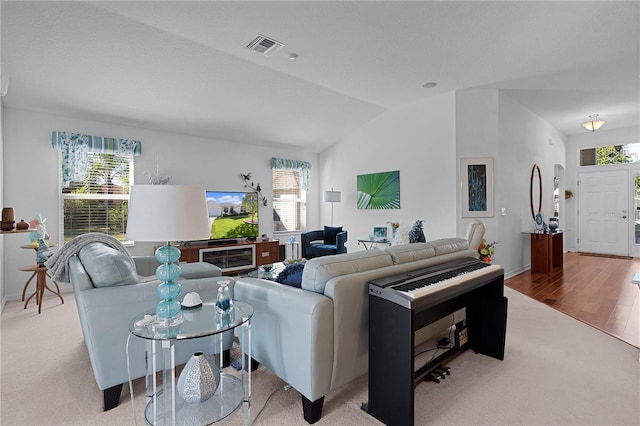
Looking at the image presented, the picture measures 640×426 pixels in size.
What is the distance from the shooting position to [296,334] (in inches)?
66.4

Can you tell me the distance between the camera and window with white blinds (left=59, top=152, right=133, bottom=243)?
4.45m

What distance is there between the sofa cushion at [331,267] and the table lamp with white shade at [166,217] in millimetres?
605

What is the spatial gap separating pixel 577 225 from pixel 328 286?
844 centimetres

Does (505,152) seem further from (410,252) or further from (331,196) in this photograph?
(410,252)

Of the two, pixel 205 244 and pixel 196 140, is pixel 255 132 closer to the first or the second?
pixel 196 140

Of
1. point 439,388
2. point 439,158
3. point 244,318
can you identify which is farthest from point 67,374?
point 439,158

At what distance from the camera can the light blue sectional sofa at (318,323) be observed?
5.33 feet

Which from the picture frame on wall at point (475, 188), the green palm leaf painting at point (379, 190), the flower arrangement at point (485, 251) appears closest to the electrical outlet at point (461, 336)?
the flower arrangement at point (485, 251)

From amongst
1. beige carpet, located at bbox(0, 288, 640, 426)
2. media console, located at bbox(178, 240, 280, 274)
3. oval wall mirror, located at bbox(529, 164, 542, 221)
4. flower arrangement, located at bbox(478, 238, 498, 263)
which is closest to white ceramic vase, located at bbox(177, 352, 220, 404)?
beige carpet, located at bbox(0, 288, 640, 426)

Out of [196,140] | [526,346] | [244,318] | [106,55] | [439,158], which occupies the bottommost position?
[526,346]

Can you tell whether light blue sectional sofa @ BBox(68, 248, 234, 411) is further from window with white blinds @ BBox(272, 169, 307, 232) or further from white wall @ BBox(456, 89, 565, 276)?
window with white blinds @ BBox(272, 169, 307, 232)

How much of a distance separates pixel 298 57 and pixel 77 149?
126 inches

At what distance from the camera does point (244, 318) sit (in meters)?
1.69

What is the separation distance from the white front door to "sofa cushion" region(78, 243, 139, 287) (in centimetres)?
907
